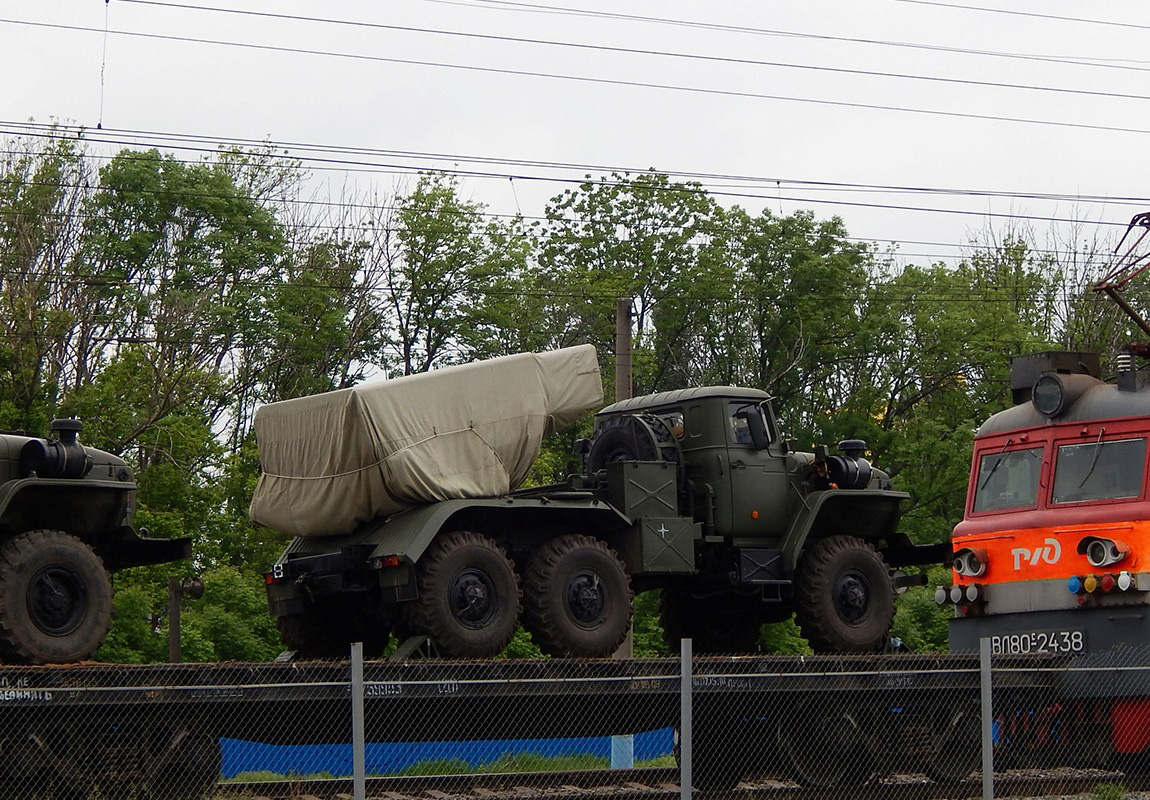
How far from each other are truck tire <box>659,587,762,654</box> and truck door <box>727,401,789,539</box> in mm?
1234

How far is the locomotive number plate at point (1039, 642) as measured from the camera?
14094 mm

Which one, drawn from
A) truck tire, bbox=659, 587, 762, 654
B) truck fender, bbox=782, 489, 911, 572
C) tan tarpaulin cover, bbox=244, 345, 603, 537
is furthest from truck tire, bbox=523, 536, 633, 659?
truck tire, bbox=659, 587, 762, 654

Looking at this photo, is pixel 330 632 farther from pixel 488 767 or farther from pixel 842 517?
pixel 842 517

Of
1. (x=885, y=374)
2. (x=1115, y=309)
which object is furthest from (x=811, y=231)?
(x=1115, y=309)

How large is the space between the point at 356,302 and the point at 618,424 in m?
23.0

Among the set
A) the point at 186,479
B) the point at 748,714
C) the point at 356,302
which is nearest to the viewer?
the point at 748,714

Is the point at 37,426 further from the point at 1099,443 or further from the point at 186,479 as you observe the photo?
the point at 1099,443

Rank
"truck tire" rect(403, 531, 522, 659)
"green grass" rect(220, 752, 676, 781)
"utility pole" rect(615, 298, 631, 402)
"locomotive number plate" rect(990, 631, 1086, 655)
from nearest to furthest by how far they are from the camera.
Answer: "truck tire" rect(403, 531, 522, 659) → "locomotive number plate" rect(990, 631, 1086, 655) → "green grass" rect(220, 752, 676, 781) → "utility pole" rect(615, 298, 631, 402)

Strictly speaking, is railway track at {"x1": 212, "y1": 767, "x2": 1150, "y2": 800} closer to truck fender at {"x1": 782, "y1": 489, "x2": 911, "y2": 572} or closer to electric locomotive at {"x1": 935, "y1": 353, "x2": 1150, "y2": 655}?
electric locomotive at {"x1": 935, "y1": 353, "x2": 1150, "y2": 655}

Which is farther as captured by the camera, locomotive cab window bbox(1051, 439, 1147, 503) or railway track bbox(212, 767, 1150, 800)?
locomotive cab window bbox(1051, 439, 1147, 503)

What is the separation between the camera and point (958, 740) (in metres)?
14.1

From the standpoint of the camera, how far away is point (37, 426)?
26062 mm

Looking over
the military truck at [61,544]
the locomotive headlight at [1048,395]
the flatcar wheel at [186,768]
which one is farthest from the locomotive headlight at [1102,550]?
the military truck at [61,544]

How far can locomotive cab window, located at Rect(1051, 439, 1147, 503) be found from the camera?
14188mm
